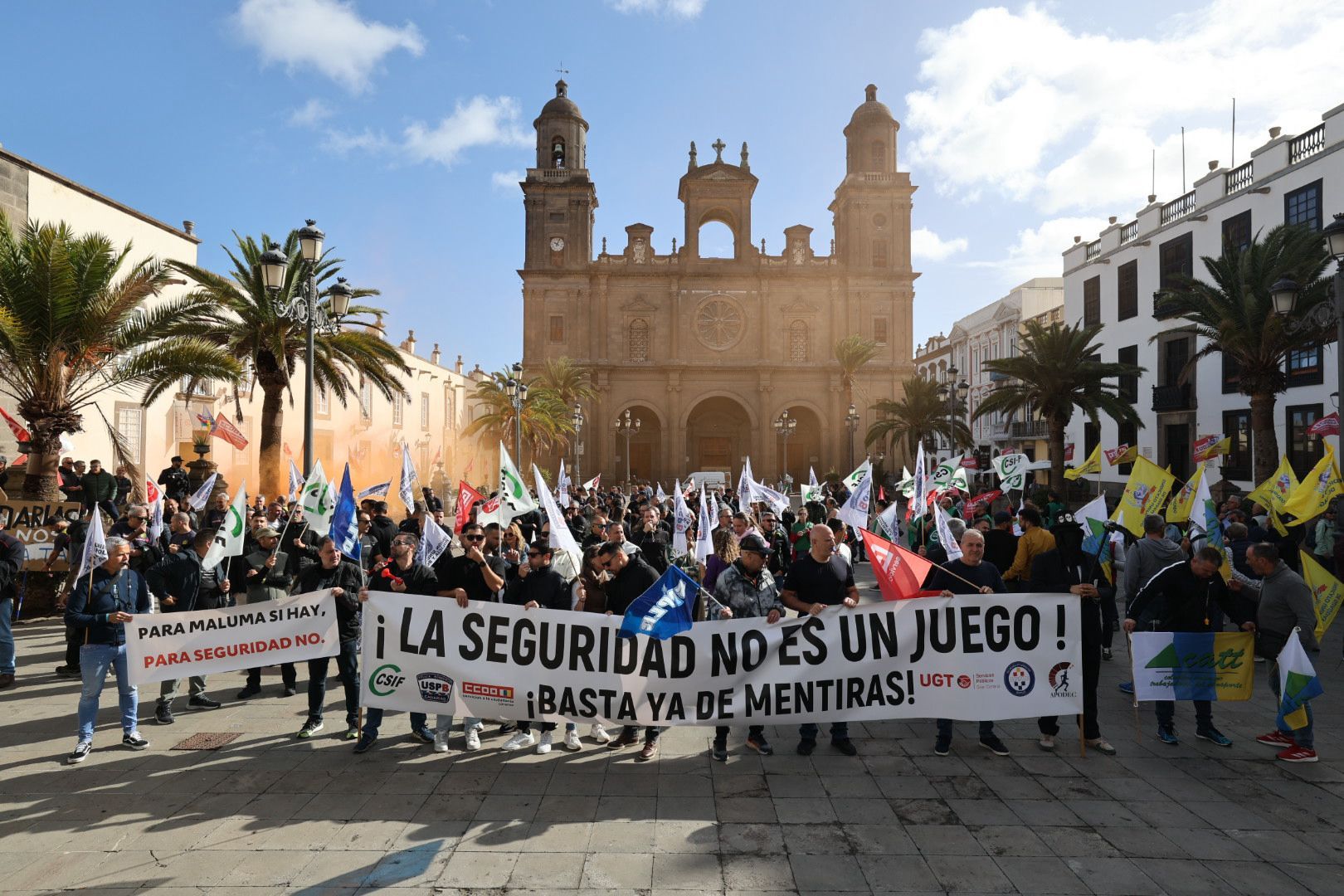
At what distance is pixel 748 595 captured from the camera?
6617 mm

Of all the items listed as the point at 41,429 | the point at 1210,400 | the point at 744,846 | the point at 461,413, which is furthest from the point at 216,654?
the point at 461,413

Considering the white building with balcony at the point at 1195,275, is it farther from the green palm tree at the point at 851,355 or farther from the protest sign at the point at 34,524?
the protest sign at the point at 34,524

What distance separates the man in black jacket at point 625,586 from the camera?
673cm

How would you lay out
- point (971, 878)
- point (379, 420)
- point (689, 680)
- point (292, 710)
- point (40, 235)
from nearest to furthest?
point (971, 878) < point (689, 680) < point (292, 710) < point (40, 235) < point (379, 420)

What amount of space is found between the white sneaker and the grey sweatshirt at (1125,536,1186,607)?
20.3 ft

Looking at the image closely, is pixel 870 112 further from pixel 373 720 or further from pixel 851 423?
pixel 373 720

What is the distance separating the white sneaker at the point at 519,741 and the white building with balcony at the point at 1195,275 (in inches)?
922

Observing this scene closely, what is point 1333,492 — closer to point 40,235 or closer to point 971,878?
point 971,878

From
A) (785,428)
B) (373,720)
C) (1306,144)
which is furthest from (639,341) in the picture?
(373,720)

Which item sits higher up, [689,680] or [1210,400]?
[1210,400]

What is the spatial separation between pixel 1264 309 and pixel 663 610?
21335 millimetres

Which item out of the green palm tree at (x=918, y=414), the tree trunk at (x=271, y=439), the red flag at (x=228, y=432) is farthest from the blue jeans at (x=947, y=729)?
the green palm tree at (x=918, y=414)

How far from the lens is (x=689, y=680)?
20.6 ft

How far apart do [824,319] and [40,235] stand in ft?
164
